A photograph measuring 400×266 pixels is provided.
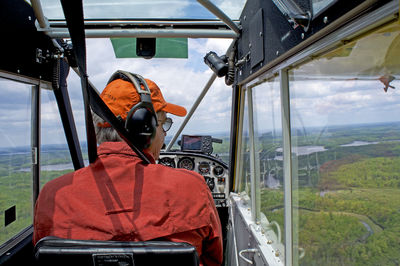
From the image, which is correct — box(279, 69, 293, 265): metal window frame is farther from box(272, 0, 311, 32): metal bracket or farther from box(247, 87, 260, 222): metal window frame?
box(247, 87, 260, 222): metal window frame

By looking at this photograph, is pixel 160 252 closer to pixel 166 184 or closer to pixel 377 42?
pixel 166 184

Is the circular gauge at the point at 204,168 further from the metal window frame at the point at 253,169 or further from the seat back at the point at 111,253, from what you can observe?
the seat back at the point at 111,253

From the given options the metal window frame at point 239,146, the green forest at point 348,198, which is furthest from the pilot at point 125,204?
the metal window frame at point 239,146

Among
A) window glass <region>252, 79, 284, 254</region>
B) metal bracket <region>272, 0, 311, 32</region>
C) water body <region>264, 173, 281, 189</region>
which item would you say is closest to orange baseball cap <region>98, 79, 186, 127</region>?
metal bracket <region>272, 0, 311, 32</region>

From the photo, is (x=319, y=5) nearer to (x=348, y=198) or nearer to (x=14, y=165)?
(x=348, y=198)

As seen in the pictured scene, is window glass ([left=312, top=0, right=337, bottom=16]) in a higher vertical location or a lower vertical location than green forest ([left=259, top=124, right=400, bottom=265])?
higher

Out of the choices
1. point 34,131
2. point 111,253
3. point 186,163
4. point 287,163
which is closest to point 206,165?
point 186,163
